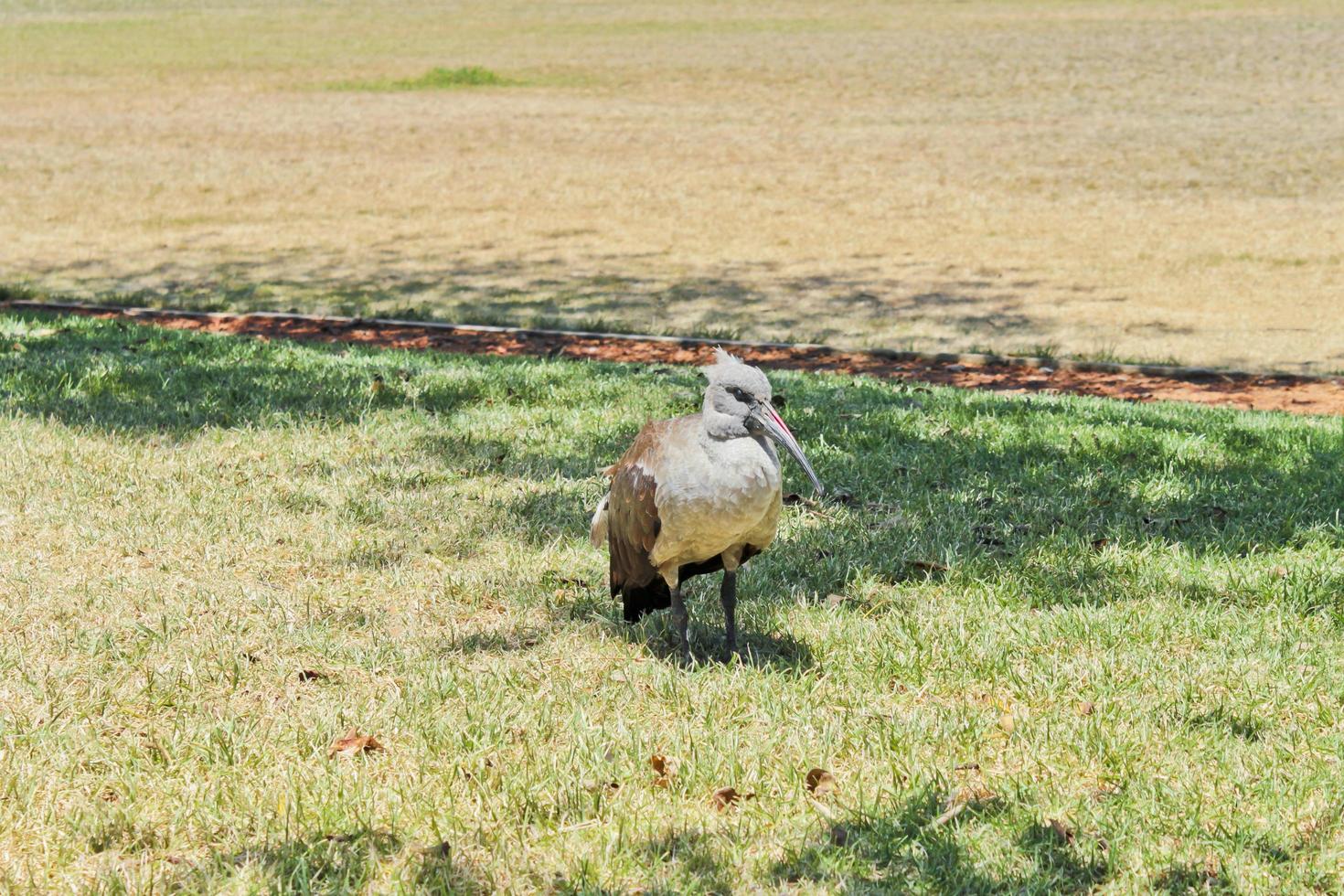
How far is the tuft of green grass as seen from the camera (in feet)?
130

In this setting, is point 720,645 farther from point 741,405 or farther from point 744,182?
point 744,182

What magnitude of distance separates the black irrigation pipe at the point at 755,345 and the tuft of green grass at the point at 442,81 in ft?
84.9

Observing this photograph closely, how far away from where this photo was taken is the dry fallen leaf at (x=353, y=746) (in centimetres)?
427

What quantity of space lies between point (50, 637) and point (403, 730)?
1633 millimetres

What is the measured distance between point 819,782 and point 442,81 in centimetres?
3895

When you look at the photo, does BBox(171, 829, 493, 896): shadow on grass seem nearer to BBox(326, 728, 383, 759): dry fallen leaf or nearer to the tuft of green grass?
BBox(326, 728, 383, 759): dry fallen leaf

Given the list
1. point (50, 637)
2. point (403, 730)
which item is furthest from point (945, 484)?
point (50, 637)

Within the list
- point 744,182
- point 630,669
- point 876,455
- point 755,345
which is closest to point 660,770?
point 630,669

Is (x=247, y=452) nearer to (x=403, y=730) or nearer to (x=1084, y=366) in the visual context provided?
(x=403, y=730)

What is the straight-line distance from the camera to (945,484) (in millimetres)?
7348

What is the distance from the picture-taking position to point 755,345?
1374cm

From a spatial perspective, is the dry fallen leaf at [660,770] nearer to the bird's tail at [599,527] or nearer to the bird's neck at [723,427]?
the bird's neck at [723,427]

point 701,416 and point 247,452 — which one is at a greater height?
point 701,416

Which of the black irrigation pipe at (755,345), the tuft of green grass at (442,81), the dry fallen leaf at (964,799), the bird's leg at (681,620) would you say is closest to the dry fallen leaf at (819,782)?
the dry fallen leaf at (964,799)
